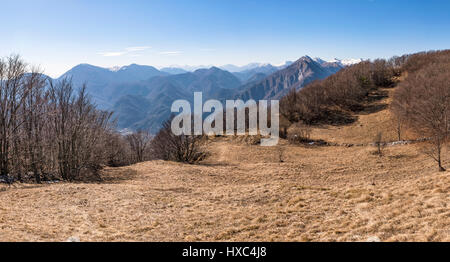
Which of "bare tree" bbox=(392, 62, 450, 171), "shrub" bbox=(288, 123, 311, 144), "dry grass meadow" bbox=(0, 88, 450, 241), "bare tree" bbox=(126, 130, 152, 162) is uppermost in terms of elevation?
"bare tree" bbox=(392, 62, 450, 171)

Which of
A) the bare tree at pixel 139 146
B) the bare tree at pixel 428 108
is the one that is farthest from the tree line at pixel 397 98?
the bare tree at pixel 139 146

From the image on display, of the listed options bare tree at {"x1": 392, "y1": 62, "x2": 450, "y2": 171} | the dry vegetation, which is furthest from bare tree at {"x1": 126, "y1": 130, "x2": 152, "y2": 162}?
bare tree at {"x1": 392, "y1": 62, "x2": 450, "y2": 171}

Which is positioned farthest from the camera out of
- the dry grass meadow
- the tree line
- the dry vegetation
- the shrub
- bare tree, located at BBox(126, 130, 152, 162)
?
bare tree, located at BBox(126, 130, 152, 162)

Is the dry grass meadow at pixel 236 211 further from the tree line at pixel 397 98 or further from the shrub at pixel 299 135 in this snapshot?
the shrub at pixel 299 135

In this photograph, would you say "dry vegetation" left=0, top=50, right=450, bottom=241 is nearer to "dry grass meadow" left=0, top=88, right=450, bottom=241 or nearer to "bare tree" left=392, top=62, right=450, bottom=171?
"dry grass meadow" left=0, top=88, right=450, bottom=241

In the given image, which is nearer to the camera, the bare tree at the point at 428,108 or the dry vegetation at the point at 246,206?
the dry vegetation at the point at 246,206

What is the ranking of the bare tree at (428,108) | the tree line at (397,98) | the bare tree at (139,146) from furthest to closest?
the bare tree at (139,146), the tree line at (397,98), the bare tree at (428,108)

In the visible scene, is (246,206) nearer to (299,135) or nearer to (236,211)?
(236,211)

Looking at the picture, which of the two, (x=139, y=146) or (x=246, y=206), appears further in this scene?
(x=139, y=146)

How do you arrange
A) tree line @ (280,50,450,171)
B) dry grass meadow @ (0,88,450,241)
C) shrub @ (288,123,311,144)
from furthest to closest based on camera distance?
shrub @ (288,123,311,144), tree line @ (280,50,450,171), dry grass meadow @ (0,88,450,241)

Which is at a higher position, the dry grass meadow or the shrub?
the shrub

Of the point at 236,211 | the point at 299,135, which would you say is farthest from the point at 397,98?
the point at 236,211
